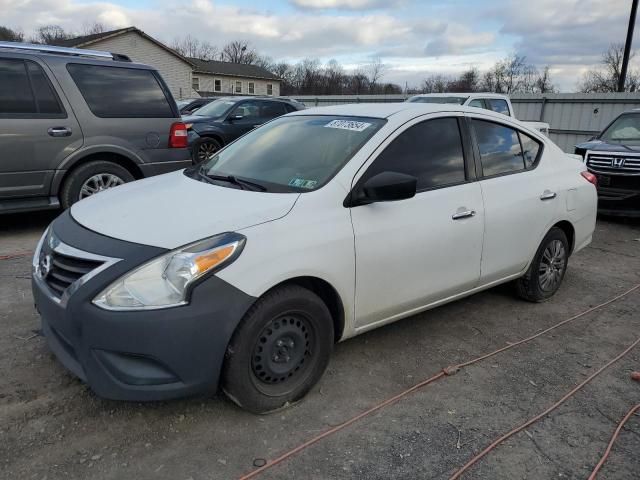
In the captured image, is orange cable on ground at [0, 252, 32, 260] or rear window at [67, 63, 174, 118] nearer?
orange cable on ground at [0, 252, 32, 260]

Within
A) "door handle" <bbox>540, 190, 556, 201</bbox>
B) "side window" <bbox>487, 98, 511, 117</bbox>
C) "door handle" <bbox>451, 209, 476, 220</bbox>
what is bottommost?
"door handle" <bbox>451, 209, 476, 220</bbox>

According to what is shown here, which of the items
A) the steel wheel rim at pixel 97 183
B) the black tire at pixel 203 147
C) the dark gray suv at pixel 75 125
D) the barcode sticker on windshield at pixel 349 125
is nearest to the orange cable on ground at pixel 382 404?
the barcode sticker on windshield at pixel 349 125

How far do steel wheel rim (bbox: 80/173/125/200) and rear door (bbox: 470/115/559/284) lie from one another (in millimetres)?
4361

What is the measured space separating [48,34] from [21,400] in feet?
264

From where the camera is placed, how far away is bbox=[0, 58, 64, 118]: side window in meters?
5.55

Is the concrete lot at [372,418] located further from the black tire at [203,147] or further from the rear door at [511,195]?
the black tire at [203,147]

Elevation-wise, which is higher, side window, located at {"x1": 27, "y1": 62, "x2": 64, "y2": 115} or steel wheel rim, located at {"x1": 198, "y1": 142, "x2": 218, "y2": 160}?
side window, located at {"x1": 27, "y1": 62, "x2": 64, "y2": 115}

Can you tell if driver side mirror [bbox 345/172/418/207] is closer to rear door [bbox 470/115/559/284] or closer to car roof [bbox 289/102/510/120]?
car roof [bbox 289/102/510/120]

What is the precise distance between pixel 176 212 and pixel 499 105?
10.2 meters

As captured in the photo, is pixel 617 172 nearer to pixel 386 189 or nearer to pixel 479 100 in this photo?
pixel 479 100

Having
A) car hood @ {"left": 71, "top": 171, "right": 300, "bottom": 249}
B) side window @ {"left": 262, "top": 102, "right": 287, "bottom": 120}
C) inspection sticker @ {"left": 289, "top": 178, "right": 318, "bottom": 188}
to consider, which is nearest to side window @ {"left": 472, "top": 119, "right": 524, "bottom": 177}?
inspection sticker @ {"left": 289, "top": 178, "right": 318, "bottom": 188}

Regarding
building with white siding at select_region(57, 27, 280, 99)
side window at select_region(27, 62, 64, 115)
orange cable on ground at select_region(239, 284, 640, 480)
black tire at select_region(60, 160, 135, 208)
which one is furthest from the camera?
building with white siding at select_region(57, 27, 280, 99)

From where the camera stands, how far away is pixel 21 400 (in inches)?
113

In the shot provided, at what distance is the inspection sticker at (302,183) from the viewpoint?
3.10m
